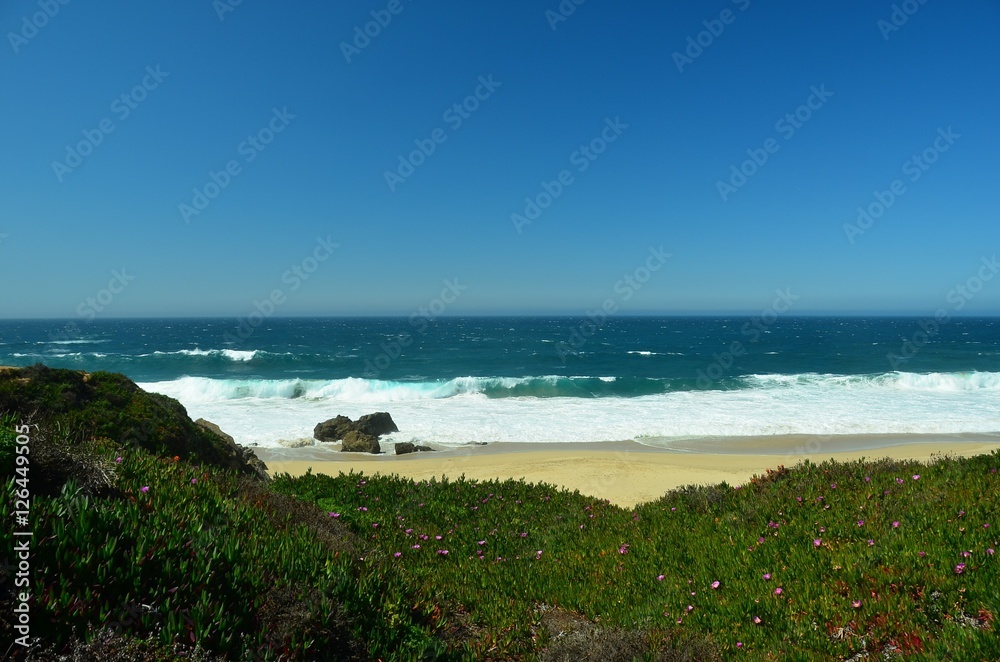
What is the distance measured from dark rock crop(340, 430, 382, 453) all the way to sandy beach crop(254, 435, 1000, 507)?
17.4 inches

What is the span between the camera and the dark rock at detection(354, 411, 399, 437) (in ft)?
77.3

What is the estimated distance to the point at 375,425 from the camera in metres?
24.2

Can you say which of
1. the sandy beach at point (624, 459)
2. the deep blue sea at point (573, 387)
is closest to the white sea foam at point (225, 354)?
the deep blue sea at point (573, 387)

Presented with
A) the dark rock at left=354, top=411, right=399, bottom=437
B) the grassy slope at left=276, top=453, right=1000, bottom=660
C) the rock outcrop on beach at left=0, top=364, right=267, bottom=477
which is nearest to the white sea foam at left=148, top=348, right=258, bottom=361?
the dark rock at left=354, top=411, right=399, bottom=437

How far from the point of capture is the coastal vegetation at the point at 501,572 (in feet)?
9.52

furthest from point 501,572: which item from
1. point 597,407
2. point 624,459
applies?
point 597,407

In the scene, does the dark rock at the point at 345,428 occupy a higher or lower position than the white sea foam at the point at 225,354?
lower

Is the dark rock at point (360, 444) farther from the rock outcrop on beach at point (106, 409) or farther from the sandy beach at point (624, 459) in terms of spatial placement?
the rock outcrop on beach at point (106, 409)

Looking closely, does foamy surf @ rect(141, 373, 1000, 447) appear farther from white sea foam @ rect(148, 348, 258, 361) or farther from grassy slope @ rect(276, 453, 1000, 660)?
white sea foam @ rect(148, 348, 258, 361)

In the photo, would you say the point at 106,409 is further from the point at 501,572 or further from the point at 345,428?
the point at 345,428

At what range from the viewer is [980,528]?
4.91 metres

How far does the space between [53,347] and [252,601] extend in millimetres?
91723

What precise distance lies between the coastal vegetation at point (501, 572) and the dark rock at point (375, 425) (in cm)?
1581

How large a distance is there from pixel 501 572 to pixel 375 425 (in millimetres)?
19409
